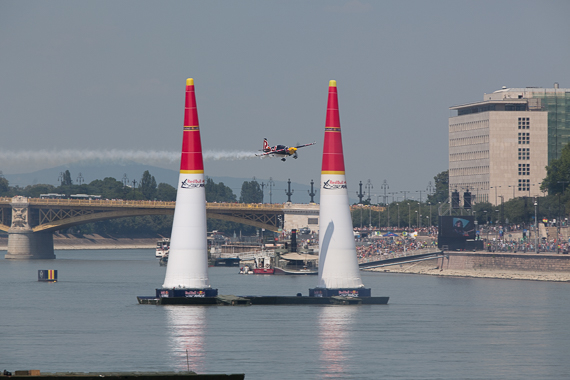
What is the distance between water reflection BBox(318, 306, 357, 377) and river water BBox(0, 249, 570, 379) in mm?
59

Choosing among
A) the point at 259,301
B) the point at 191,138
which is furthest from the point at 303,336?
the point at 259,301

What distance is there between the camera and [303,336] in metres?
55.3

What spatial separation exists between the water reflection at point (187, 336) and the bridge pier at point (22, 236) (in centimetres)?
10320

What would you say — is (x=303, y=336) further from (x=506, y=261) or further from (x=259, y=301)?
(x=506, y=261)

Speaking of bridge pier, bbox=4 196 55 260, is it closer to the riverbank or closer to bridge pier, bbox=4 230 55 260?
bridge pier, bbox=4 230 55 260

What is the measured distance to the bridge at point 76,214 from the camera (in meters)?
156

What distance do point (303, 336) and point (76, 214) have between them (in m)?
108

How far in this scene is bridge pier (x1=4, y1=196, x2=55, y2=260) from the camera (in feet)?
534

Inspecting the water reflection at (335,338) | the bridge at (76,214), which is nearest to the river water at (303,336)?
the water reflection at (335,338)

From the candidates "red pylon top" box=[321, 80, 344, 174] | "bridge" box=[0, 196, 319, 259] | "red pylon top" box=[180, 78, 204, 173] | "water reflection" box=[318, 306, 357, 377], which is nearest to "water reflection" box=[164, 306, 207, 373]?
"water reflection" box=[318, 306, 357, 377]

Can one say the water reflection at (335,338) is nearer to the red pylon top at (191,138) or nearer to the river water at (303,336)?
the river water at (303,336)

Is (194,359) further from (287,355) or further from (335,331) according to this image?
(335,331)

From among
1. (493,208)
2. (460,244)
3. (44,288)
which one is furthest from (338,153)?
(493,208)

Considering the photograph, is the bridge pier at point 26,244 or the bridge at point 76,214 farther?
the bridge pier at point 26,244
